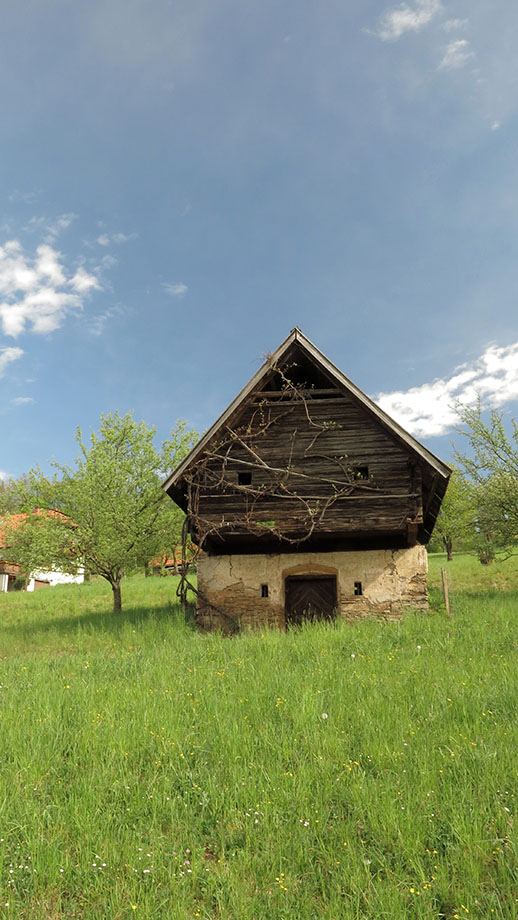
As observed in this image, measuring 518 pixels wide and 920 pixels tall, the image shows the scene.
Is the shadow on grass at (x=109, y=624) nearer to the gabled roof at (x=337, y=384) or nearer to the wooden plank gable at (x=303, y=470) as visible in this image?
the wooden plank gable at (x=303, y=470)

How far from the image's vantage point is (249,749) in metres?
5.70

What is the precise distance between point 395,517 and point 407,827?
30.3 feet

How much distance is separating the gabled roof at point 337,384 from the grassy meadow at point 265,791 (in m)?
5.54

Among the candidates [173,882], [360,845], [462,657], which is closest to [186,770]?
[173,882]

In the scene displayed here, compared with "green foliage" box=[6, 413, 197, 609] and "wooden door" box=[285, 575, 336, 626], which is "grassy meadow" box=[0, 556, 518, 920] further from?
"green foliage" box=[6, 413, 197, 609]

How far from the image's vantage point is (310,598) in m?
15.0

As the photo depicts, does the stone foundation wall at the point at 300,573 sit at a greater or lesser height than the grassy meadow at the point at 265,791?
greater

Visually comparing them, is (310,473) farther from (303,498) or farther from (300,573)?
(300,573)

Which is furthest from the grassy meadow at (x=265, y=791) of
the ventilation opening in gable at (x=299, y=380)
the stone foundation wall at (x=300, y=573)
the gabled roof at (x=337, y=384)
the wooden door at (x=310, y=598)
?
the ventilation opening in gable at (x=299, y=380)

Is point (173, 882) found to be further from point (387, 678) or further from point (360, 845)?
point (387, 678)

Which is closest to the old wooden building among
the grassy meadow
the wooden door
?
the wooden door

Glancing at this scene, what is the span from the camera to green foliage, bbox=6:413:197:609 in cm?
1847

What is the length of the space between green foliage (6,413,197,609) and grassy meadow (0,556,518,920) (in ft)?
31.9

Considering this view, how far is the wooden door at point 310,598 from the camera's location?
14.8 metres
